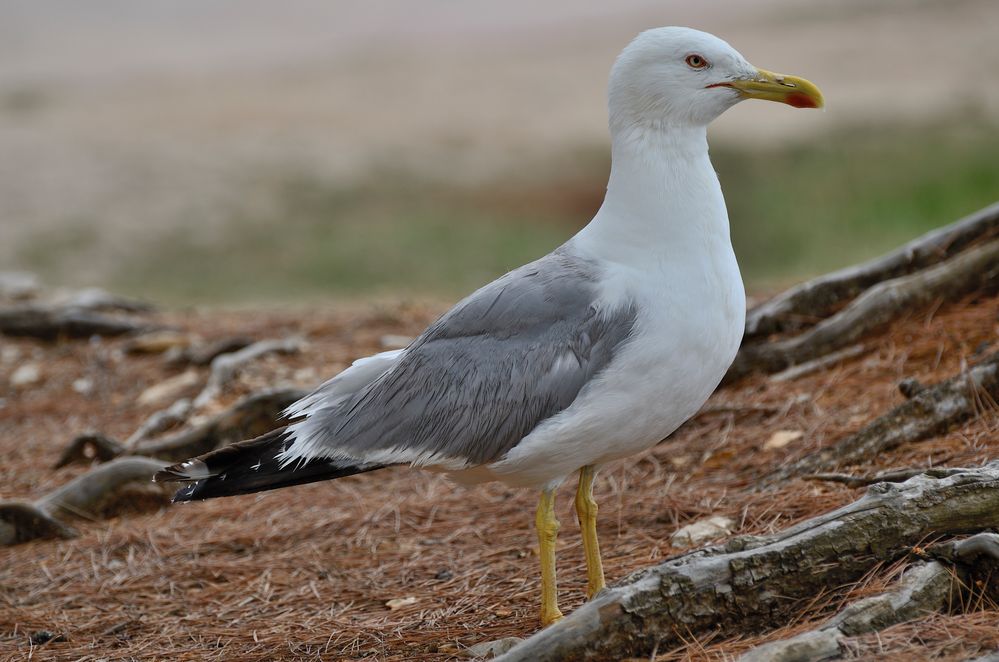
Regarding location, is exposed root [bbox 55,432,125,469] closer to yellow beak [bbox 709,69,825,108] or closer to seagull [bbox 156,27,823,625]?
seagull [bbox 156,27,823,625]

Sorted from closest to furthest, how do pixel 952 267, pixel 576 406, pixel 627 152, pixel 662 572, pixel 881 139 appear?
pixel 662 572 → pixel 576 406 → pixel 627 152 → pixel 952 267 → pixel 881 139

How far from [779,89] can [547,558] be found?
5.62 feet

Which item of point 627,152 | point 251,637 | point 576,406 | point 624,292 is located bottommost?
point 251,637

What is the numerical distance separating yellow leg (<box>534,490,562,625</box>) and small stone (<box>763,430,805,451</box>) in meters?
1.57

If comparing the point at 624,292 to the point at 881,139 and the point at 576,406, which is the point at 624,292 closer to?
the point at 576,406

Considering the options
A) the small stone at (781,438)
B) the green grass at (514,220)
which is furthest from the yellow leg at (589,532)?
the green grass at (514,220)

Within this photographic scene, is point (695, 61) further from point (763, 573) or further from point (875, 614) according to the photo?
point (875, 614)

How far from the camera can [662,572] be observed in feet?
10.1

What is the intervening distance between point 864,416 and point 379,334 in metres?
3.50

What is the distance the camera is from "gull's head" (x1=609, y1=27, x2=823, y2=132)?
12.0ft

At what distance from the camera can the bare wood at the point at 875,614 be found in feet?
9.23

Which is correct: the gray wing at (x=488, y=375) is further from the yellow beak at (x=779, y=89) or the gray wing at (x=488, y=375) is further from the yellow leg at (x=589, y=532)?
the yellow beak at (x=779, y=89)

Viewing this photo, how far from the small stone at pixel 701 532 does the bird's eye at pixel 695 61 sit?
165 cm

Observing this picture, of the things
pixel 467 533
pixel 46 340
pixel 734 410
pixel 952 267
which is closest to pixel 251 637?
pixel 467 533
